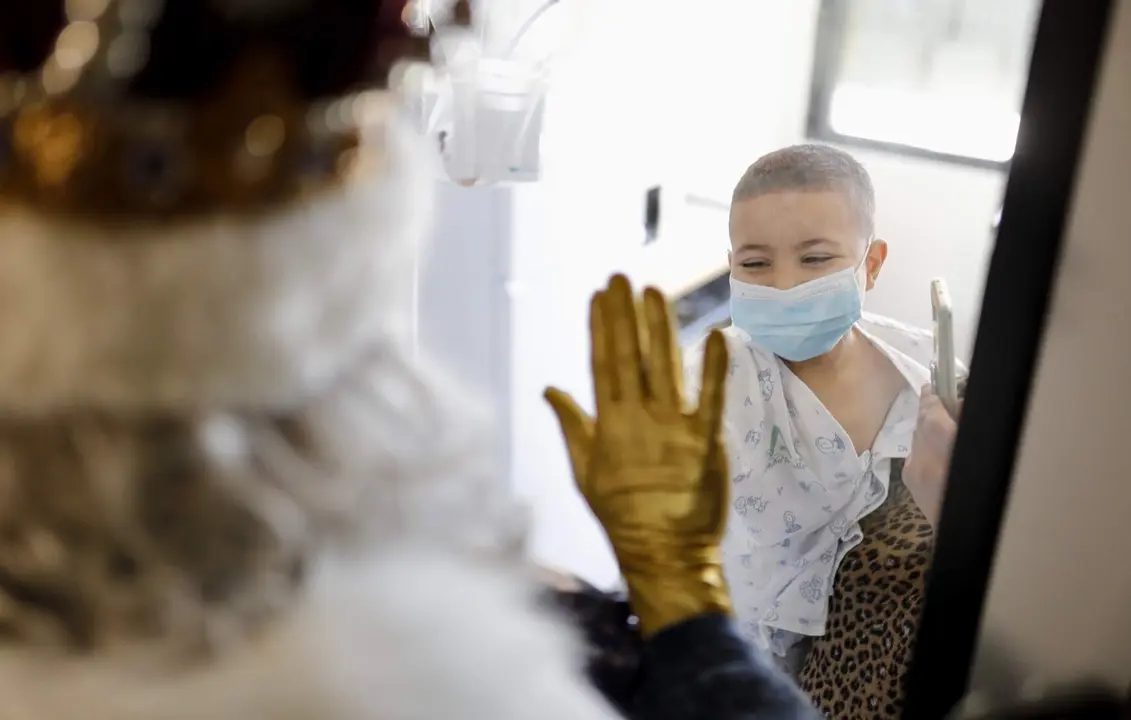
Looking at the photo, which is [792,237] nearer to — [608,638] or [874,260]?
[874,260]

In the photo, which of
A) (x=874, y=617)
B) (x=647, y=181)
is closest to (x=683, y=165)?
(x=647, y=181)

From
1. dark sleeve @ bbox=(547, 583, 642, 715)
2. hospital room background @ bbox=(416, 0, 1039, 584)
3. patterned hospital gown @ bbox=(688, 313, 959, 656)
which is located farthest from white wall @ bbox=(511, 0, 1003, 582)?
dark sleeve @ bbox=(547, 583, 642, 715)

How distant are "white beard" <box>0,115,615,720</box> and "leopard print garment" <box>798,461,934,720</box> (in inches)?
22.3

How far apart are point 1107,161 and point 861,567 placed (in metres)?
0.51

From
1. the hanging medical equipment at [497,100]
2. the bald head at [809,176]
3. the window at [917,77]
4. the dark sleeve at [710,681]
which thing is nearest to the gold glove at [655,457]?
the dark sleeve at [710,681]

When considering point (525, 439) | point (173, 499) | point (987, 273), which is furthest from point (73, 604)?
point (525, 439)

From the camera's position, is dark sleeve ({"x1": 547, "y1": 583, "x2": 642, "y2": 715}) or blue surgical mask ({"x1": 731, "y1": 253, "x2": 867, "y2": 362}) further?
blue surgical mask ({"x1": 731, "y1": 253, "x2": 867, "y2": 362})

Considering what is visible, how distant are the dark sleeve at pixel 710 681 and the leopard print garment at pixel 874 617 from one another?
42 centimetres

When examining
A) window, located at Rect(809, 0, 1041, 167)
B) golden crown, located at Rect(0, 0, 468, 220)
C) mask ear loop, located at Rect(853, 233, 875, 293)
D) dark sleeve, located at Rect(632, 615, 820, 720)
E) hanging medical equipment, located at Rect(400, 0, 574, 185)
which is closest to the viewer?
golden crown, located at Rect(0, 0, 468, 220)

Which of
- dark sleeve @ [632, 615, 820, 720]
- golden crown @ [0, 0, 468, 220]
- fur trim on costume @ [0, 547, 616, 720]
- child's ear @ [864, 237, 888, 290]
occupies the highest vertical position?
golden crown @ [0, 0, 468, 220]

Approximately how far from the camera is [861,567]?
0.82 meters

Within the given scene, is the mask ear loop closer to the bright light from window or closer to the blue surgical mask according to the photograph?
the blue surgical mask

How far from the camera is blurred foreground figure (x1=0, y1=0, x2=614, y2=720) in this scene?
0.75 feet

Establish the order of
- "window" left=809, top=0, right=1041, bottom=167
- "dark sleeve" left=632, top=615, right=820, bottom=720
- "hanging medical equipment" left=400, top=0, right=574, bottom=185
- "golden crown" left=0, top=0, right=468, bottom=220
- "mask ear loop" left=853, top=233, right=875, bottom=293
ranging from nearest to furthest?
"golden crown" left=0, top=0, right=468, bottom=220, "dark sleeve" left=632, top=615, right=820, bottom=720, "hanging medical equipment" left=400, top=0, right=574, bottom=185, "mask ear loop" left=853, top=233, right=875, bottom=293, "window" left=809, top=0, right=1041, bottom=167
